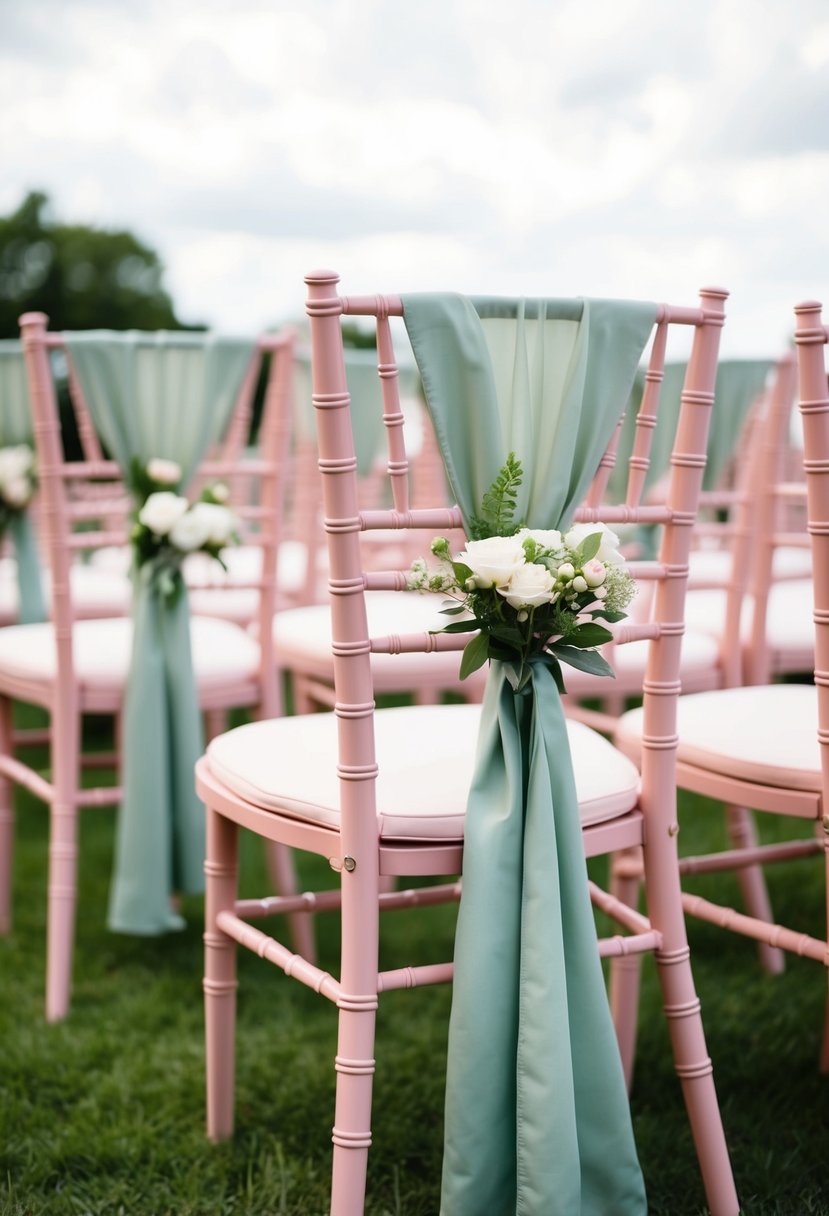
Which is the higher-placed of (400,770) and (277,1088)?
(400,770)

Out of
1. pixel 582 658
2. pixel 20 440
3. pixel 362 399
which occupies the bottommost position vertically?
pixel 582 658

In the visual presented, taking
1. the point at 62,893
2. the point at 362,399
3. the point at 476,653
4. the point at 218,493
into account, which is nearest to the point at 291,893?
the point at 62,893

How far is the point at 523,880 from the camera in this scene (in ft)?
4.45

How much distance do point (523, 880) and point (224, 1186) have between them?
72 centimetres

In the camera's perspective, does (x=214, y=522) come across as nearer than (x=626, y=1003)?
No

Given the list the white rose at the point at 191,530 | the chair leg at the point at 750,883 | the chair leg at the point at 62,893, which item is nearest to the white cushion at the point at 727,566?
the chair leg at the point at 750,883

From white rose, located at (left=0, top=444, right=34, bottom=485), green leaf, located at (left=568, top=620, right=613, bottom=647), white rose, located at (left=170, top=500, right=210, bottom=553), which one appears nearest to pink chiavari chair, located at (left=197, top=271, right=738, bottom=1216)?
green leaf, located at (left=568, top=620, right=613, bottom=647)

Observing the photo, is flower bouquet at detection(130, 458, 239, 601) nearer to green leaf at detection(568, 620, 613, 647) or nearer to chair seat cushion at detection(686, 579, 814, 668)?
chair seat cushion at detection(686, 579, 814, 668)

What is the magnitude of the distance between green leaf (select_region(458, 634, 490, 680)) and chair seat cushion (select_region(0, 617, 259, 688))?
1.18 meters

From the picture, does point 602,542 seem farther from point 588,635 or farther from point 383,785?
point 383,785

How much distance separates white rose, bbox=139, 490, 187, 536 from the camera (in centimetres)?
229

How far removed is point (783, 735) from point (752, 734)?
4cm

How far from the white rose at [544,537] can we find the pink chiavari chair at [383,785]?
92 mm

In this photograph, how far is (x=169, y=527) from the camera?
231 cm
